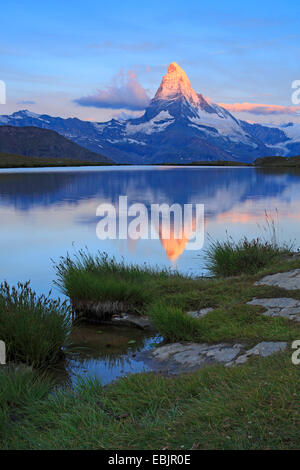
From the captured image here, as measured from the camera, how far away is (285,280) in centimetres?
1255

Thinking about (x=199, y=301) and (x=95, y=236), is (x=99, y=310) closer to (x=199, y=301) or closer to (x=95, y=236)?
(x=199, y=301)

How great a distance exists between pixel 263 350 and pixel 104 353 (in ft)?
11.7

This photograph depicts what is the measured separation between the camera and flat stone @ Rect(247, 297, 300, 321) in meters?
10.0

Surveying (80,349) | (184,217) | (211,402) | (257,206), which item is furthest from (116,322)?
(257,206)

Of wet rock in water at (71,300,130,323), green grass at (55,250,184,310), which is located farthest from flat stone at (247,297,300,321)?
wet rock in water at (71,300,130,323)

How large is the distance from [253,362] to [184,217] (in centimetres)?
3021

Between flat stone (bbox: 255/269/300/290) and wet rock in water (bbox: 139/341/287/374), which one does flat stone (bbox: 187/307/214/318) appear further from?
flat stone (bbox: 255/269/300/290)

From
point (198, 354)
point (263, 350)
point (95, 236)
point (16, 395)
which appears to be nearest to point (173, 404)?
point (16, 395)

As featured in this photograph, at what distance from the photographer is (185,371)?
26.5ft

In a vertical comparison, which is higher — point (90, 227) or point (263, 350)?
point (90, 227)

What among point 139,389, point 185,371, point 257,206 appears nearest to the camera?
point 139,389

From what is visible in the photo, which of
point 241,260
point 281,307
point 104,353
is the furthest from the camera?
point 241,260

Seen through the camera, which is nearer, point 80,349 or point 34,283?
point 80,349
